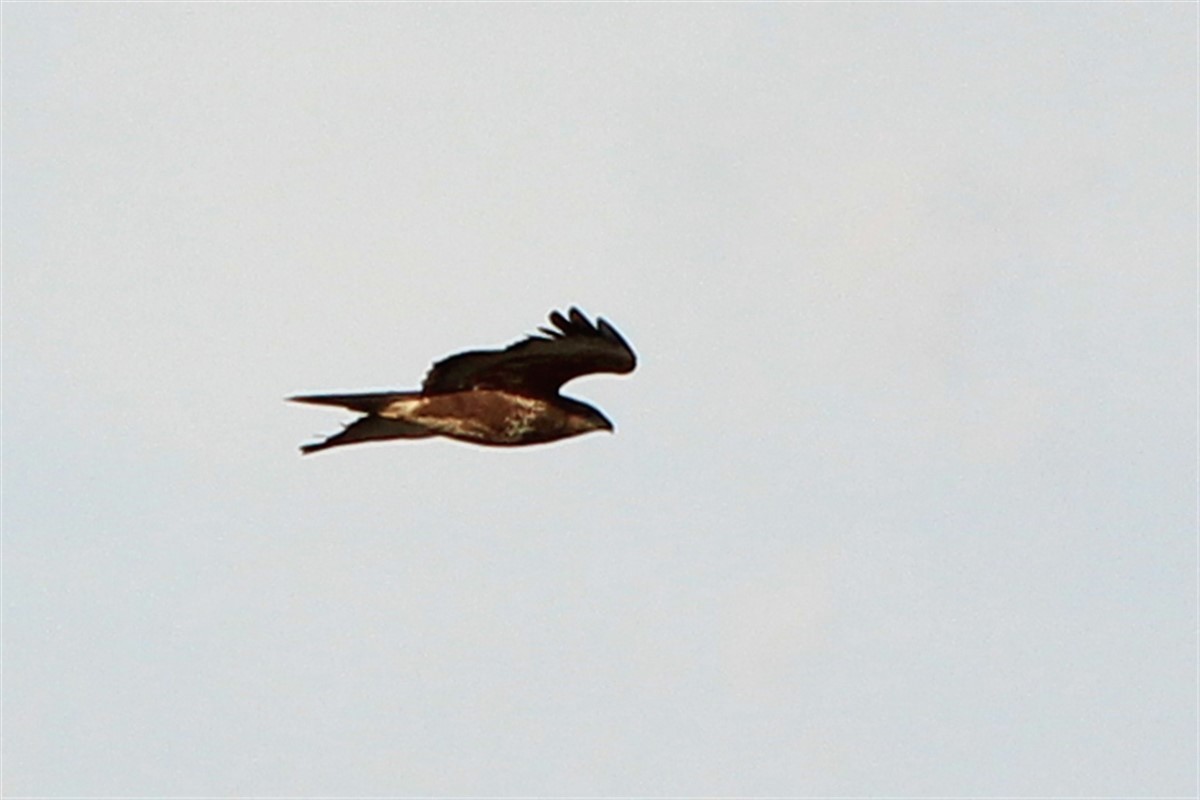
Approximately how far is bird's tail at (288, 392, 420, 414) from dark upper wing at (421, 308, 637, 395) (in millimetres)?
306

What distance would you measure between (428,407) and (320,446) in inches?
48.5

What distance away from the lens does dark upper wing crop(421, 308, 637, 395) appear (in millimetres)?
62625

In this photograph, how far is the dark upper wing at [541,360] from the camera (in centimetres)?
6262

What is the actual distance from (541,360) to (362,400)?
5.85 feet

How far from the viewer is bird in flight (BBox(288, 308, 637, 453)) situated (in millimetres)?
62625

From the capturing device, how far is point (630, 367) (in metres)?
62.9

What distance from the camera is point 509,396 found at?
63.0 metres

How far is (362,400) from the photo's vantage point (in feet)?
206

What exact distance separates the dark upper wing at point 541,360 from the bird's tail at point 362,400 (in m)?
0.31

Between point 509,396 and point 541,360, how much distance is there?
56 cm

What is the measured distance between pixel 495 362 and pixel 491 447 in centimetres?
105

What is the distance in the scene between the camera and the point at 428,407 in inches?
2478

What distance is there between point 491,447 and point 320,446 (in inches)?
65.5

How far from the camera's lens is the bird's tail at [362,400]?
62750 millimetres
